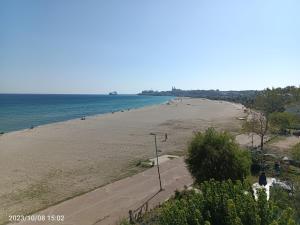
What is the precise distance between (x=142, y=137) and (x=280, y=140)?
1957cm

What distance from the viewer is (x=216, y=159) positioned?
845 inches

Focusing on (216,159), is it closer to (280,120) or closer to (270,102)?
(280,120)

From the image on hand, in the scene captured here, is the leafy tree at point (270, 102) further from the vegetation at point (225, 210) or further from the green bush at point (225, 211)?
the green bush at point (225, 211)

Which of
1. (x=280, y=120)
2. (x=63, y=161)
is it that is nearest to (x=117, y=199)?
(x=63, y=161)

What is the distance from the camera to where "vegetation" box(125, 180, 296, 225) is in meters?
8.98

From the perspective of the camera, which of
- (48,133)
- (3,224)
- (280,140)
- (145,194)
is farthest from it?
(48,133)

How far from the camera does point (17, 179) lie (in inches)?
1142

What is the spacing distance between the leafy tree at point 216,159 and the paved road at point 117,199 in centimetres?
314

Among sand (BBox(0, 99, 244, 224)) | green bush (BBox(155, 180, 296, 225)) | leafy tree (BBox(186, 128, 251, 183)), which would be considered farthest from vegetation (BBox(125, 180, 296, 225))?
sand (BBox(0, 99, 244, 224))

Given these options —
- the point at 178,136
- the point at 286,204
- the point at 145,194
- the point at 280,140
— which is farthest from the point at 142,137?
the point at 286,204

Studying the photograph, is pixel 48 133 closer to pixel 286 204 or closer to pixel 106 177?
pixel 106 177

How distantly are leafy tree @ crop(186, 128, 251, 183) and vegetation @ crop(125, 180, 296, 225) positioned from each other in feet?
31.5

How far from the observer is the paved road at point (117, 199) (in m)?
20.1

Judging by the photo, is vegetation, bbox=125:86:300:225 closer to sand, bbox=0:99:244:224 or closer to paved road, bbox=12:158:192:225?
paved road, bbox=12:158:192:225
